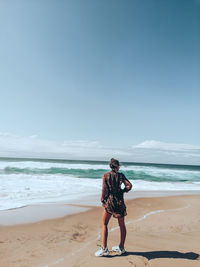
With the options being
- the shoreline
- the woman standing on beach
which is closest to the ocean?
the shoreline

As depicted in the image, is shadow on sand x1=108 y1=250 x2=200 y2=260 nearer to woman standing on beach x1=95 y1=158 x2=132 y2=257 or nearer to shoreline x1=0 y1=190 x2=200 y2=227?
woman standing on beach x1=95 y1=158 x2=132 y2=257

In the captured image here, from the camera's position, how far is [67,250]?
12.6 ft

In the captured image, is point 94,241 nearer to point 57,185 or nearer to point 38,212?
point 38,212

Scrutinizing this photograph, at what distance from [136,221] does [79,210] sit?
2.46 metres

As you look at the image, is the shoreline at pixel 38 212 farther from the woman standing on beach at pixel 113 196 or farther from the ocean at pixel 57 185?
the woman standing on beach at pixel 113 196

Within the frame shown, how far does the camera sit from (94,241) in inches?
171

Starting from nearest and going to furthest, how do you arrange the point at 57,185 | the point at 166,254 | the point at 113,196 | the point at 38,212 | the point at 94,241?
1. the point at 113,196
2. the point at 166,254
3. the point at 94,241
4. the point at 38,212
5. the point at 57,185

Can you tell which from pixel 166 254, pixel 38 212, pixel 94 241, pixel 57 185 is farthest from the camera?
pixel 57 185

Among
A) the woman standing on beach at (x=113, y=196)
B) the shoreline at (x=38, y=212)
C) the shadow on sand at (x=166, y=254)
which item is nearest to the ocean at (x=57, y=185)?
the shoreline at (x=38, y=212)

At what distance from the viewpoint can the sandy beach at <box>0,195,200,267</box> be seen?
10.9 feet

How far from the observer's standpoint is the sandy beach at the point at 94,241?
3312mm

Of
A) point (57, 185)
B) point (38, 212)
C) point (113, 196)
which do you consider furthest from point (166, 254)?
point (57, 185)

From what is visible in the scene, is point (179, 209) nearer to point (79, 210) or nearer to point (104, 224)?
point (79, 210)

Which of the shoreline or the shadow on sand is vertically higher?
the shadow on sand
